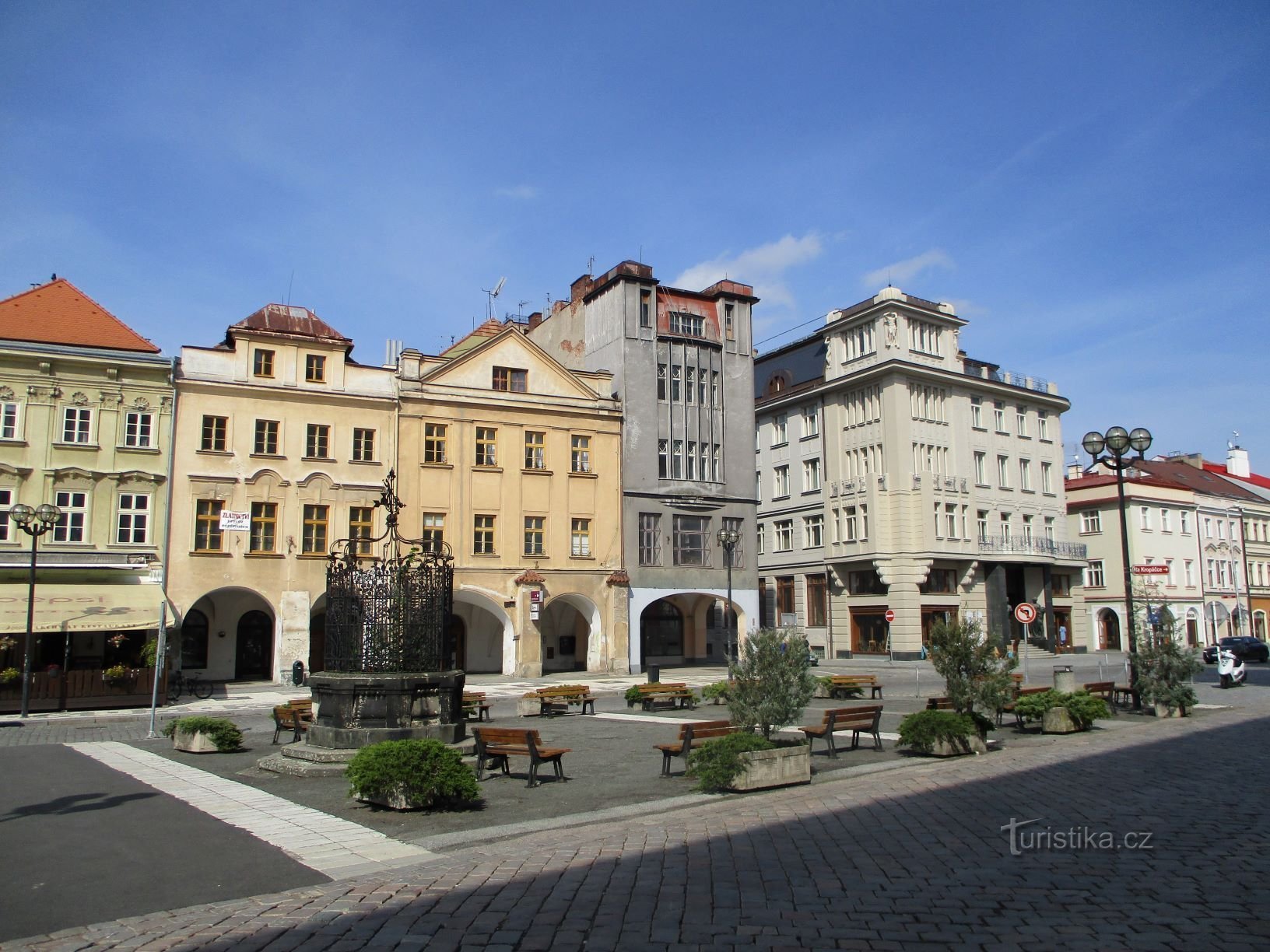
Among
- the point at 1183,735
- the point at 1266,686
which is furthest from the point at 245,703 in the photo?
the point at 1266,686

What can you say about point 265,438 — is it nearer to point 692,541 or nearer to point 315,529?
point 315,529

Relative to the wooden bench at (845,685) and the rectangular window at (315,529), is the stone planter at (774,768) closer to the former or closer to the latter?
the wooden bench at (845,685)

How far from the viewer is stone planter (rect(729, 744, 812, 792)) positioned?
41.8ft

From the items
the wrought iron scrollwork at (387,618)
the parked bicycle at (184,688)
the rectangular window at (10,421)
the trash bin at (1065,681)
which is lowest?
the parked bicycle at (184,688)

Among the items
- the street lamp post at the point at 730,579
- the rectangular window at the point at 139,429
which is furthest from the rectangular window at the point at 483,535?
the rectangular window at the point at 139,429

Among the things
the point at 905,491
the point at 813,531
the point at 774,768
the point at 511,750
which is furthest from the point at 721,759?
the point at 813,531

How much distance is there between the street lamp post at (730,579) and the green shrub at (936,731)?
9.92 feet

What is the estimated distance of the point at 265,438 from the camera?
36.6m

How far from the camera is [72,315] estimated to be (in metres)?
35.1

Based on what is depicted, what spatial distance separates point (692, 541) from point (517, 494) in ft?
28.3

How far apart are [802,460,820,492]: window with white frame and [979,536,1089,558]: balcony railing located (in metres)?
9.29

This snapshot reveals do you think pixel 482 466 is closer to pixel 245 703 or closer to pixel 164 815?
pixel 245 703

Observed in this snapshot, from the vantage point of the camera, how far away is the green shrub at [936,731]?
1546cm

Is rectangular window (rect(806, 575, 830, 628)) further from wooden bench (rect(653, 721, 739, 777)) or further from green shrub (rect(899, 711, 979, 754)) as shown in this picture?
wooden bench (rect(653, 721, 739, 777))
